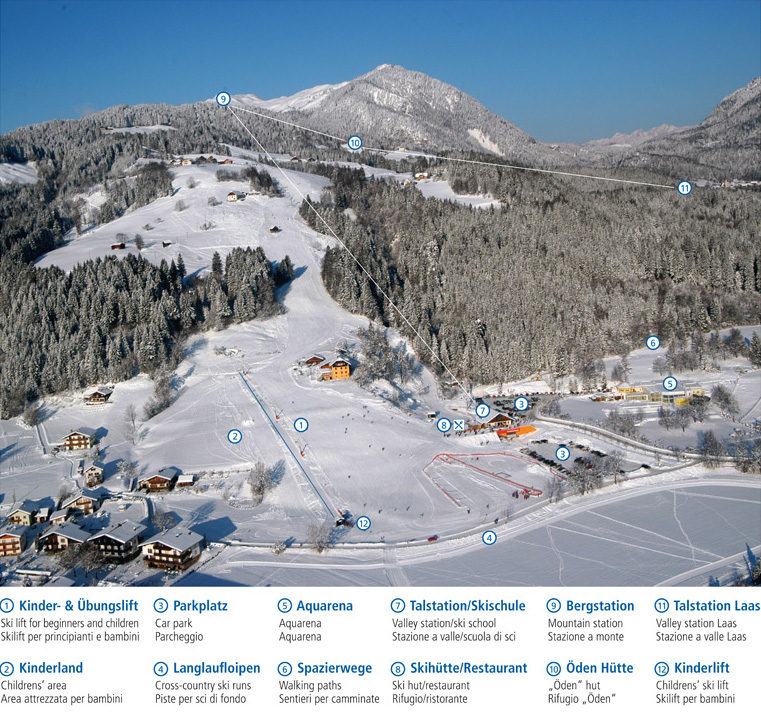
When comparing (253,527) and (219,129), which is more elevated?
(219,129)

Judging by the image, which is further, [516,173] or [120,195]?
[516,173]

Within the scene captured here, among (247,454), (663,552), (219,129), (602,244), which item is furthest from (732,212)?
(219,129)

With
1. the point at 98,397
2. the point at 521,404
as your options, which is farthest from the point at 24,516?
the point at 521,404

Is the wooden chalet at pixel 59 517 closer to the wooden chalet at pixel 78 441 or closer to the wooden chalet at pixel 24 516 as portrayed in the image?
the wooden chalet at pixel 24 516

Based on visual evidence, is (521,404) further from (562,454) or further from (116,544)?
(116,544)

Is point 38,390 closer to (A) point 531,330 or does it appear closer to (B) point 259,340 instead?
Result: (B) point 259,340

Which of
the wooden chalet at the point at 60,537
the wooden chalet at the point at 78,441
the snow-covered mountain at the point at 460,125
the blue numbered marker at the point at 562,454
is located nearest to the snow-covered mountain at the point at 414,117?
the snow-covered mountain at the point at 460,125

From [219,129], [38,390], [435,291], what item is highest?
[219,129]
